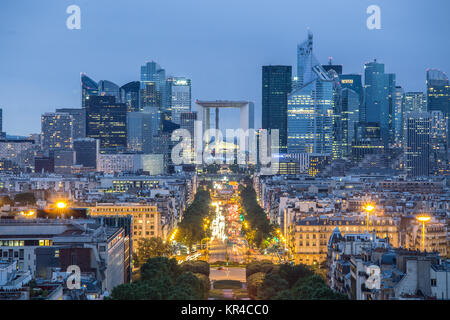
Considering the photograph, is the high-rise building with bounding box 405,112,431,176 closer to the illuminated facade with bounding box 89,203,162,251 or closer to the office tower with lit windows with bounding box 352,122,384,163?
the office tower with lit windows with bounding box 352,122,384,163

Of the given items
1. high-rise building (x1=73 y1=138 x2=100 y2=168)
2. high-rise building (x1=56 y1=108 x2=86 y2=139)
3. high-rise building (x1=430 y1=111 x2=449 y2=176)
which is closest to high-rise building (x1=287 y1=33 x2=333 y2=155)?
high-rise building (x1=430 y1=111 x2=449 y2=176)

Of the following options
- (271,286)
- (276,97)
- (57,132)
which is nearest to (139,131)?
(57,132)

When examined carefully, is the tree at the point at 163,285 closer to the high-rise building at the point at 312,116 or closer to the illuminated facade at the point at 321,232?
the illuminated facade at the point at 321,232

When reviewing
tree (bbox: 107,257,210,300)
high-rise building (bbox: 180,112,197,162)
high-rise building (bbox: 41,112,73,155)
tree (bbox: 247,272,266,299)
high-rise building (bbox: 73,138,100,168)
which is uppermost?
high-rise building (bbox: 180,112,197,162)

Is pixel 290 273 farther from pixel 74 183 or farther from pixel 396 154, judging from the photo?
pixel 396 154
